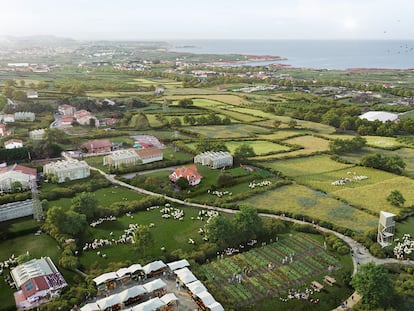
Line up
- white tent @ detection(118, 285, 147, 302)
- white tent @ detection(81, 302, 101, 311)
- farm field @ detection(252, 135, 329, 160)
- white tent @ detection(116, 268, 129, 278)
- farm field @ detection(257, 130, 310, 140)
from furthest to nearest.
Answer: farm field @ detection(257, 130, 310, 140)
farm field @ detection(252, 135, 329, 160)
white tent @ detection(116, 268, 129, 278)
white tent @ detection(118, 285, 147, 302)
white tent @ detection(81, 302, 101, 311)

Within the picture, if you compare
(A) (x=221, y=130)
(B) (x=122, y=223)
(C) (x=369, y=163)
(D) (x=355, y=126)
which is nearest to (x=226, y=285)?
(B) (x=122, y=223)

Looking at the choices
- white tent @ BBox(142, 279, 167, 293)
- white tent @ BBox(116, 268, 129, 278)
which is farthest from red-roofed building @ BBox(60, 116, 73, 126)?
white tent @ BBox(142, 279, 167, 293)

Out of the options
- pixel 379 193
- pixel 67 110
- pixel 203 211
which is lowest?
pixel 203 211

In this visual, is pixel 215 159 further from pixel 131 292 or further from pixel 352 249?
pixel 131 292

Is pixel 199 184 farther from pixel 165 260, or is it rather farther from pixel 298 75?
pixel 298 75

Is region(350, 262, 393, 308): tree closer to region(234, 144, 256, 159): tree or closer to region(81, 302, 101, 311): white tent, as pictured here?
region(81, 302, 101, 311): white tent

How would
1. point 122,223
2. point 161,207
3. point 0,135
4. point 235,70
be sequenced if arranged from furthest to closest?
point 235,70
point 0,135
point 161,207
point 122,223

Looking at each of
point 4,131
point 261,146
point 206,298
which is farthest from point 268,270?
point 4,131
